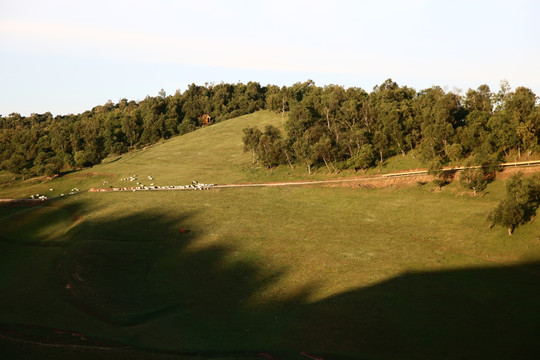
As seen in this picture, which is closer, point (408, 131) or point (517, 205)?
point (517, 205)

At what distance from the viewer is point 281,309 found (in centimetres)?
4503

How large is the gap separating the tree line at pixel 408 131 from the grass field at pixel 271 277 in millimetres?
12216

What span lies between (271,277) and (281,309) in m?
8.99

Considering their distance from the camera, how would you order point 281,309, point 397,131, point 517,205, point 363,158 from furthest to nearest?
point 397,131 → point 363,158 → point 517,205 → point 281,309

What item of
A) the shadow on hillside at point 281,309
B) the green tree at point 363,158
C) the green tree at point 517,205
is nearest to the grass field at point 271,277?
the shadow on hillside at point 281,309

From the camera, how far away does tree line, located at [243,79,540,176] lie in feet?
282

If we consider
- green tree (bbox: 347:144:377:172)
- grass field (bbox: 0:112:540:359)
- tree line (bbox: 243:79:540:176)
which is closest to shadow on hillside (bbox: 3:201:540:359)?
grass field (bbox: 0:112:540:359)

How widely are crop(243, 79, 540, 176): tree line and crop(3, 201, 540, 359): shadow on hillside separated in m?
40.5

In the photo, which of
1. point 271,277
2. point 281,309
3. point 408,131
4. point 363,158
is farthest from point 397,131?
point 281,309

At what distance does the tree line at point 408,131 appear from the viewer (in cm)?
8581

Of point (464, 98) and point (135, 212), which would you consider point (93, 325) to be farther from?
point (464, 98)

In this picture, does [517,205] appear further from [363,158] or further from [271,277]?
[363,158]

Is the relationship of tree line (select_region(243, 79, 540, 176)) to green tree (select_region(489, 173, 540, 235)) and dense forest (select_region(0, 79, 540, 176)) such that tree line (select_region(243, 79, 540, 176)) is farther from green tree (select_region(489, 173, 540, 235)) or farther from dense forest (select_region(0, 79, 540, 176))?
green tree (select_region(489, 173, 540, 235))

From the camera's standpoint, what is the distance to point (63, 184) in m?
122
